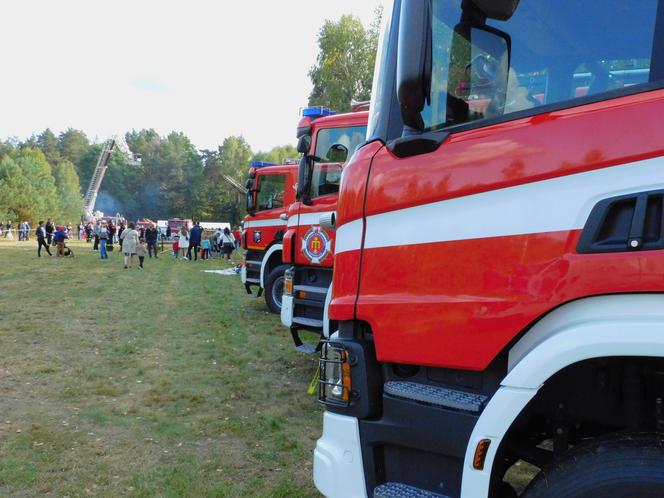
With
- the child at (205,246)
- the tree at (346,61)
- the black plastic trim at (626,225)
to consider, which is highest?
the tree at (346,61)

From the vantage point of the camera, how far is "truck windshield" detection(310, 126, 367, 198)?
7.33 m

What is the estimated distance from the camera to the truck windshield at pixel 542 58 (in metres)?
1.80

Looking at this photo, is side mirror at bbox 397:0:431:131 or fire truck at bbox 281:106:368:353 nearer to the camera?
side mirror at bbox 397:0:431:131

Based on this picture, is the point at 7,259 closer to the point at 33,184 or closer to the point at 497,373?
the point at 497,373

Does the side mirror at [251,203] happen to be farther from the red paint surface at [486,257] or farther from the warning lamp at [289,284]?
the red paint surface at [486,257]

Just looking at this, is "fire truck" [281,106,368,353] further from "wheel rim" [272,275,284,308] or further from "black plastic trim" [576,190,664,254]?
"black plastic trim" [576,190,664,254]

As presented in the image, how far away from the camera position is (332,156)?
745cm

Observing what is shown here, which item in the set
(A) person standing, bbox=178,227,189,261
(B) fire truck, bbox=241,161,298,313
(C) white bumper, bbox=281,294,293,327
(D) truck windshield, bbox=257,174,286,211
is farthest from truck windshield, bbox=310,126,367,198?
(A) person standing, bbox=178,227,189,261

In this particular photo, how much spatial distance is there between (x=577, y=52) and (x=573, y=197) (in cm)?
61

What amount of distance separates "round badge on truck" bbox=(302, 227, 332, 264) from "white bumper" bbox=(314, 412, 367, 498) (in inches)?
182

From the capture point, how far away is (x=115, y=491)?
3.48 m

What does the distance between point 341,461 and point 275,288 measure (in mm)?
8300

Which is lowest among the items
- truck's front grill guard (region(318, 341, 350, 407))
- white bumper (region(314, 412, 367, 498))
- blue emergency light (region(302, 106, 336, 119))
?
white bumper (region(314, 412, 367, 498))

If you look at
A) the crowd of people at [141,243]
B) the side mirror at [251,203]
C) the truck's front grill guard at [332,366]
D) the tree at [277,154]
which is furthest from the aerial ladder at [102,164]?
the truck's front grill guard at [332,366]
